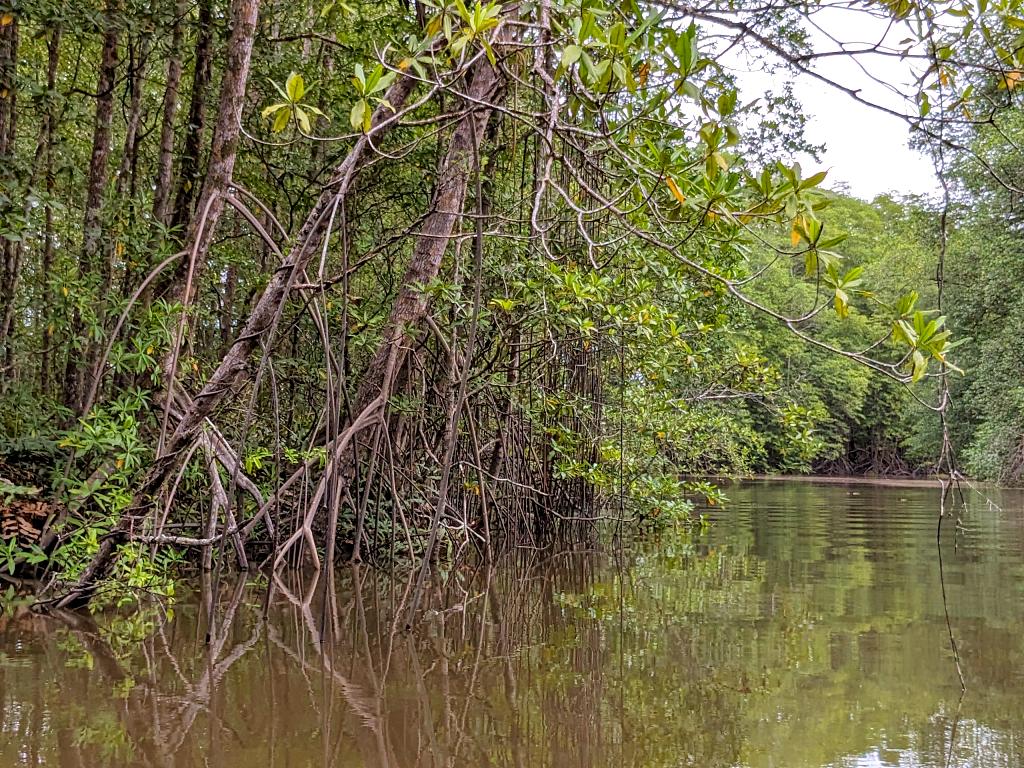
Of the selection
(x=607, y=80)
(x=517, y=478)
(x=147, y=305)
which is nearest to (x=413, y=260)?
(x=147, y=305)

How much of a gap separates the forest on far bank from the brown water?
1.32 feet

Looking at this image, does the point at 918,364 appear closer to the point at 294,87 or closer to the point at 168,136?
the point at 294,87

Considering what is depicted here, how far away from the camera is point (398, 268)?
702cm

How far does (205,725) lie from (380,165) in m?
3.99

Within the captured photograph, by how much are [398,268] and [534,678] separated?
15.1 ft

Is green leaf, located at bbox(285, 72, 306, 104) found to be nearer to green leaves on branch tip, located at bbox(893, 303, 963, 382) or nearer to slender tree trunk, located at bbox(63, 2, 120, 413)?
green leaves on branch tip, located at bbox(893, 303, 963, 382)

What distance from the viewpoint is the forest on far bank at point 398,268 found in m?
2.72

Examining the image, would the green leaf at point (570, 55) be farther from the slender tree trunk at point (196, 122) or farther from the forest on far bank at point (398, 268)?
the slender tree trunk at point (196, 122)

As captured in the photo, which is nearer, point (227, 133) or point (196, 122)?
point (227, 133)

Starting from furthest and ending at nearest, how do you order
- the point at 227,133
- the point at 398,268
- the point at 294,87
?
the point at 398,268, the point at 227,133, the point at 294,87

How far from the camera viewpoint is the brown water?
7.42ft

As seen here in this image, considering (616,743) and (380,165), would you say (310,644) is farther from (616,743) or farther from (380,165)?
(380,165)

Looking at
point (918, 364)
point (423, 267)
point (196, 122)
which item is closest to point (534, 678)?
point (918, 364)

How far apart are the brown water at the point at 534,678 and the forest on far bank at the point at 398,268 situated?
1.32 ft
